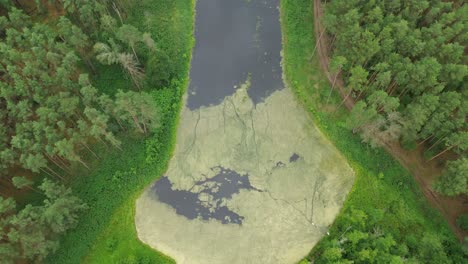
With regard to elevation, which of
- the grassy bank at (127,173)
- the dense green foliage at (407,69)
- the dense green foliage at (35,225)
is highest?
the dense green foliage at (407,69)

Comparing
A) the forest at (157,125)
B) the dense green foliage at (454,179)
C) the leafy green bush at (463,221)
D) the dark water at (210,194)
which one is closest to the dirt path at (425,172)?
the forest at (157,125)

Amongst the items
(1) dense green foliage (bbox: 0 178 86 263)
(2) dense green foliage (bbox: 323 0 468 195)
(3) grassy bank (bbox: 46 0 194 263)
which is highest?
(2) dense green foliage (bbox: 323 0 468 195)

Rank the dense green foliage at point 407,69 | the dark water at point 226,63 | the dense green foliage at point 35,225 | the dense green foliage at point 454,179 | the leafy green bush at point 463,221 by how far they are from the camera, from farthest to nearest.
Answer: the dark water at point 226,63
the dense green foliage at point 407,69
the leafy green bush at point 463,221
the dense green foliage at point 454,179
the dense green foliage at point 35,225

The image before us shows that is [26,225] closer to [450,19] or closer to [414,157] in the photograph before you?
[414,157]

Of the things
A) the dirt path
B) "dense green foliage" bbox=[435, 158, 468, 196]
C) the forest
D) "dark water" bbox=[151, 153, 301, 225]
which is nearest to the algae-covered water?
"dark water" bbox=[151, 153, 301, 225]

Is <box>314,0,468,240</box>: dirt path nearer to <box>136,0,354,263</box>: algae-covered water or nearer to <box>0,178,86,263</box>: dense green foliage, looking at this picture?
<box>136,0,354,263</box>: algae-covered water

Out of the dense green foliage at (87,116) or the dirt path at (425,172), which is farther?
the dirt path at (425,172)

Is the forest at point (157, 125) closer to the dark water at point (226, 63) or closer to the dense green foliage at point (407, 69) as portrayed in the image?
the dense green foliage at point (407, 69)

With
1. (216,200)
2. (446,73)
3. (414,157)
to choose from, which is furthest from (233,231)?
(446,73)
